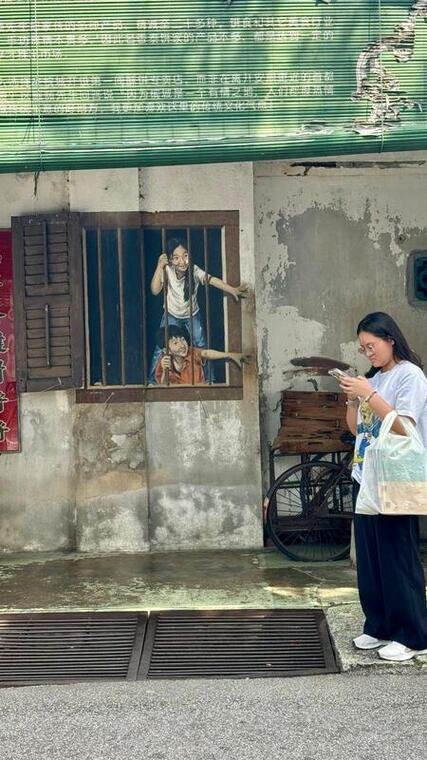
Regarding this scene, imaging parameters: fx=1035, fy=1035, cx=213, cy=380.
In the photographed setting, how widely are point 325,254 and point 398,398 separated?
3.29 meters

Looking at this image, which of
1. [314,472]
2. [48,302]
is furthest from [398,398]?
[48,302]

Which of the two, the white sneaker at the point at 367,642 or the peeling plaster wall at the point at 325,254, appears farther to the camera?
the peeling plaster wall at the point at 325,254

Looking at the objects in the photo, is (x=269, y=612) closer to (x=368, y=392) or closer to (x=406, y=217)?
(x=368, y=392)

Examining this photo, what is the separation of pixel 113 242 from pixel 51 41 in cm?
187

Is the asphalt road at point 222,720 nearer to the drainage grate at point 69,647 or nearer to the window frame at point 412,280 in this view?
the drainage grate at point 69,647

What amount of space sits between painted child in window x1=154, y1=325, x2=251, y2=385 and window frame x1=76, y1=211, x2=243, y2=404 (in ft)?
0.19

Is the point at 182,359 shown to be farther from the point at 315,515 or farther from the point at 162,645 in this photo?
the point at 162,645

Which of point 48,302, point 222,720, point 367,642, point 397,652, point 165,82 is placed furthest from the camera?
point 48,302

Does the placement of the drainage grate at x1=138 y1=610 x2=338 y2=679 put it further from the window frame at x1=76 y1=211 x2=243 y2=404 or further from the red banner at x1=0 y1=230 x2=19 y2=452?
the red banner at x1=0 y1=230 x2=19 y2=452

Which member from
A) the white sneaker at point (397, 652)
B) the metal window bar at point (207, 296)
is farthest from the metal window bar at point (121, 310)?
the white sneaker at point (397, 652)

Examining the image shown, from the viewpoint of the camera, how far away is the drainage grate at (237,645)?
5.75m

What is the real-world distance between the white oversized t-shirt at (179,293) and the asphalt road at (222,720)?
346 centimetres

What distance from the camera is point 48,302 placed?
8.14 meters

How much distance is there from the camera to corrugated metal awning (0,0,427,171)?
673cm
